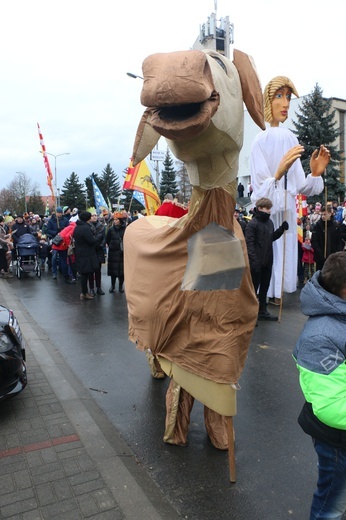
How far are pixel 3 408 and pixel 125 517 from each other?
1.95 meters

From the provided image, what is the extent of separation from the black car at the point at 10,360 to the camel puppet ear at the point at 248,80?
116 inches

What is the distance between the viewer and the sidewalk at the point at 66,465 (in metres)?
2.58

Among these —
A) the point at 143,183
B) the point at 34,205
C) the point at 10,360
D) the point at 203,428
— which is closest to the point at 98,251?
the point at 143,183

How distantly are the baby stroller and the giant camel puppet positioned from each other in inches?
384

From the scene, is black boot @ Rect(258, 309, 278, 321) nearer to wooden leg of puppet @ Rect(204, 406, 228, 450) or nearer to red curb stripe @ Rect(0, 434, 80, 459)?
wooden leg of puppet @ Rect(204, 406, 228, 450)

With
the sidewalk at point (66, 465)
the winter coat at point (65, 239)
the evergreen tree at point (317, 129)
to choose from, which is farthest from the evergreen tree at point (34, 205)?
the sidewalk at point (66, 465)

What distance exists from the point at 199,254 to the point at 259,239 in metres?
4.34

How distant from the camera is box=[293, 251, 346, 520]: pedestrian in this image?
1.92m

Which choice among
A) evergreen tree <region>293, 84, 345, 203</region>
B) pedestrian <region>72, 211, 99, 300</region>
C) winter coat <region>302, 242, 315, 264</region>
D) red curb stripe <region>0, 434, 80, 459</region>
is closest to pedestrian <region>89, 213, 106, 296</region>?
pedestrian <region>72, 211, 99, 300</region>

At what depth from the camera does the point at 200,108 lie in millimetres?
2100

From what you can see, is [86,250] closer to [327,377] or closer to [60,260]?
[60,260]

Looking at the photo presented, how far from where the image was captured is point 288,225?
7.41m

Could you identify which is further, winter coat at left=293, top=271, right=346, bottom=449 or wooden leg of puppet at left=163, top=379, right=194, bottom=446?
wooden leg of puppet at left=163, top=379, right=194, bottom=446

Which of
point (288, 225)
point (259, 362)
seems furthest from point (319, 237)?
point (259, 362)
